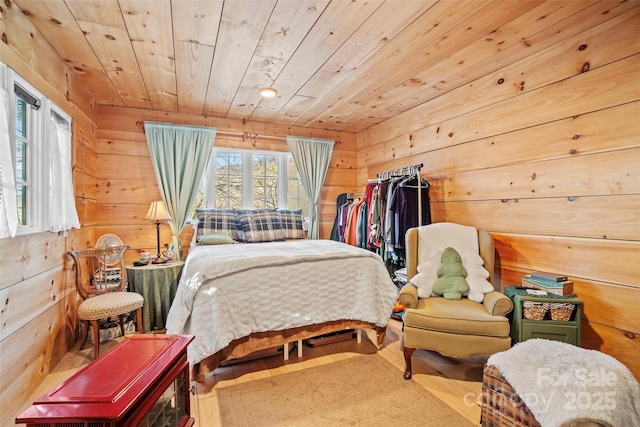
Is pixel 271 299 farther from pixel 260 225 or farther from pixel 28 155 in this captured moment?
pixel 28 155

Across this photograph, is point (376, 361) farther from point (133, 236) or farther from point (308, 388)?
point (133, 236)

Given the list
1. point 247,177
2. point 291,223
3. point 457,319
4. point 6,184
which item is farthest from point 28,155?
point 457,319

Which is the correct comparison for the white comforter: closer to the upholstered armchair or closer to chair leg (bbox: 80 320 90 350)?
the upholstered armchair

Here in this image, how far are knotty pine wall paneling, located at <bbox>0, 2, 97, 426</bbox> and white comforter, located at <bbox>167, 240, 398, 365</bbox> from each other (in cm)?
78

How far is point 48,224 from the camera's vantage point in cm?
210

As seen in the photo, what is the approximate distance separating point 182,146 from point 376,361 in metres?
3.06

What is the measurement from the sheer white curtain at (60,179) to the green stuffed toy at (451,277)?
2.89 m

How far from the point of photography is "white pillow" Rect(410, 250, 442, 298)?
7.75 feet

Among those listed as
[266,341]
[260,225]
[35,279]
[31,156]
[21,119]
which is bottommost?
[266,341]

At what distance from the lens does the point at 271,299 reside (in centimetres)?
218

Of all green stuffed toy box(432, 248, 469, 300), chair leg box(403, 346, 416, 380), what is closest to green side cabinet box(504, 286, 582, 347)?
green stuffed toy box(432, 248, 469, 300)

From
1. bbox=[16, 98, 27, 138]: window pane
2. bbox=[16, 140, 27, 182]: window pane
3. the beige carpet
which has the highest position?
bbox=[16, 98, 27, 138]: window pane

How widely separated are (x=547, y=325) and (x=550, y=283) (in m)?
0.28

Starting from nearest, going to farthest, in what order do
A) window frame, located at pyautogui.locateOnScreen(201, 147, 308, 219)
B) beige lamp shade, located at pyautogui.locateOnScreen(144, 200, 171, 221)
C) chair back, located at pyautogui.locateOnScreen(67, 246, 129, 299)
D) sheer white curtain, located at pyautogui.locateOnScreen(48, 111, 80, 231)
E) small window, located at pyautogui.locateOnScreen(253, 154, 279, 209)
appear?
sheer white curtain, located at pyautogui.locateOnScreen(48, 111, 80, 231)
chair back, located at pyautogui.locateOnScreen(67, 246, 129, 299)
beige lamp shade, located at pyautogui.locateOnScreen(144, 200, 171, 221)
window frame, located at pyautogui.locateOnScreen(201, 147, 308, 219)
small window, located at pyautogui.locateOnScreen(253, 154, 279, 209)
